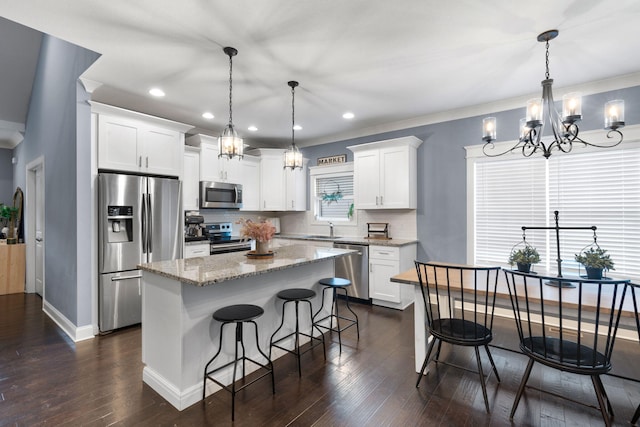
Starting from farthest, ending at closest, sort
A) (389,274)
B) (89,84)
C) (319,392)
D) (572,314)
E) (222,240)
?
(222,240) < (389,274) < (89,84) < (319,392) < (572,314)

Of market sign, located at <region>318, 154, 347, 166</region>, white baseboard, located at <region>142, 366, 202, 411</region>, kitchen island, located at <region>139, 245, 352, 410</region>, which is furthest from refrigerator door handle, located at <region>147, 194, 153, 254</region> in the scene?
market sign, located at <region>318, 154, 347, 166</region>

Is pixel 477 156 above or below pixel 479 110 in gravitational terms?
below

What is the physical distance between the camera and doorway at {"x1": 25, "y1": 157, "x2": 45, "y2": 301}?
4773 mm

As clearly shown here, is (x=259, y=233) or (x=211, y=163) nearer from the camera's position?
(x=259, y=233)

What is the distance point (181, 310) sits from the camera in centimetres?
208

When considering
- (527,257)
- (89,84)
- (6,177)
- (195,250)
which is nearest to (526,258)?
(527,257)

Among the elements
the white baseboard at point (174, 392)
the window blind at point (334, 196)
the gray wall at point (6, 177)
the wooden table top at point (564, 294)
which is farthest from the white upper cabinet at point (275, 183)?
the gray wall at point (6, 177)

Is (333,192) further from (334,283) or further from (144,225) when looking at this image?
(144,225)

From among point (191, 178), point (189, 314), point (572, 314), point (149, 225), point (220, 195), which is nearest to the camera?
point (572, 314)

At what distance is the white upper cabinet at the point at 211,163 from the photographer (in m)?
4.70

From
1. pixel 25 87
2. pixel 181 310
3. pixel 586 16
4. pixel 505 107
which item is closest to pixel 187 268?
pixel 181 310

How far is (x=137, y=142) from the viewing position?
3.65 m

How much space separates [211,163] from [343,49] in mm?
2997

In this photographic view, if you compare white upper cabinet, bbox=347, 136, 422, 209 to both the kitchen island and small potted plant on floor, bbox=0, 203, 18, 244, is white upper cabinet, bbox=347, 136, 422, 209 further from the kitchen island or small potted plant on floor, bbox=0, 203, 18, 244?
small potted plant on floor, bbox=0, 203, 18, 244
